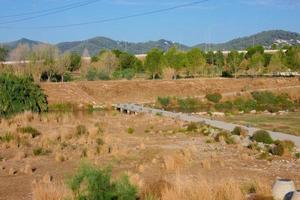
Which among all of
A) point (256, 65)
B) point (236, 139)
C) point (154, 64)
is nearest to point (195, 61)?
point (154, 64)

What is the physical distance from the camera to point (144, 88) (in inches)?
2864

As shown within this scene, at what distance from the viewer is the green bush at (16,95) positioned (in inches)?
1972

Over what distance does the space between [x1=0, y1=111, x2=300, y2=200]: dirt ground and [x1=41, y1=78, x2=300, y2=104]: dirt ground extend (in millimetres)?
26864

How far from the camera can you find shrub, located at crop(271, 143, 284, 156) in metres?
26.6

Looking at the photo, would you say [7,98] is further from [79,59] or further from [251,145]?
[79,59]

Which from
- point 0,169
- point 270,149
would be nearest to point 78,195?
point 0,169

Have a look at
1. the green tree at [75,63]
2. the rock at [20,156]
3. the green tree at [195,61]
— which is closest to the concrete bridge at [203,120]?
the rock at [20,156]

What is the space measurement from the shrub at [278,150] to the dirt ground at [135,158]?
567mm

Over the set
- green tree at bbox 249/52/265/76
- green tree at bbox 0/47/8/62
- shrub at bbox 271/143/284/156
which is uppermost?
green tree at bbox 0/47/8/62

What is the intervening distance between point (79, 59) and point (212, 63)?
87.0ft

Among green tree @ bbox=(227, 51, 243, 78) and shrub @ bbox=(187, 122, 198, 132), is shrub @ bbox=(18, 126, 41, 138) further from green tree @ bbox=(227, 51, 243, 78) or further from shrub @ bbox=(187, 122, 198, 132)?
green tree @ bbox=(227, 51, 243, 78)

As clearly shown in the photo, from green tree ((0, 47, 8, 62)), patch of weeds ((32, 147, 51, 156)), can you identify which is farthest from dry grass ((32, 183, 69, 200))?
green tree ((0, 47, 8, 62))

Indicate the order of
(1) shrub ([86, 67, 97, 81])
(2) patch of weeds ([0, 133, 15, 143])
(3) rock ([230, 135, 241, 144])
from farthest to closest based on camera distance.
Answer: (1) shrub ([86, 67, 97, 81]), (2) patch of weeds ([0, 133, 15, 143]), (3) rock ([230, 135, 241, 144])

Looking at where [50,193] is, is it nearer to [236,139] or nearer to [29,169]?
[29,169]
